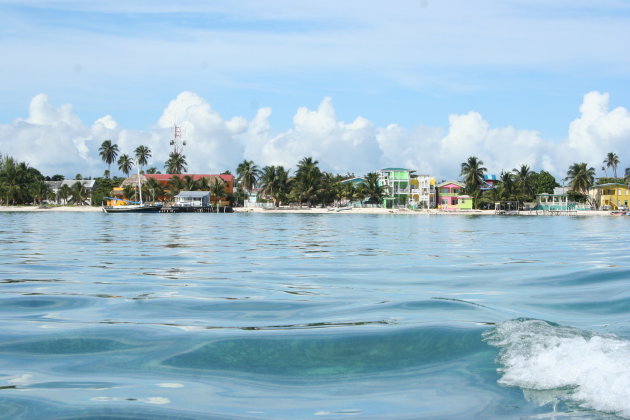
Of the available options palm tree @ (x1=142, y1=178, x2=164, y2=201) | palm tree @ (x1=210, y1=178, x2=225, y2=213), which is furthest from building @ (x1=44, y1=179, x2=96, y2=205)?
palm tree @ (x1=210, y1=178, x2=225, y2=213)

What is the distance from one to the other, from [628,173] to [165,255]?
11892cm

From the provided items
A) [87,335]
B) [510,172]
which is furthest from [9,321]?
[510,172]

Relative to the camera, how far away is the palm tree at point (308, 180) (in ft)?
334

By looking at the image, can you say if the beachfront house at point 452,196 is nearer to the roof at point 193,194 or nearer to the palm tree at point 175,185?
the roof at point 193,194

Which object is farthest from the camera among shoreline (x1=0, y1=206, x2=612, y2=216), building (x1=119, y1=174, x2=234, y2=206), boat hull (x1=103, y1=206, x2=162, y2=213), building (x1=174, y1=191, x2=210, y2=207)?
building (x1=119, y1=174, x2=234, y2=206)

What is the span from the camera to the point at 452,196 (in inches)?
4333

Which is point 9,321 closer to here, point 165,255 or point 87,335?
point 87,335

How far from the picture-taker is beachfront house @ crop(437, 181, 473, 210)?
108 m

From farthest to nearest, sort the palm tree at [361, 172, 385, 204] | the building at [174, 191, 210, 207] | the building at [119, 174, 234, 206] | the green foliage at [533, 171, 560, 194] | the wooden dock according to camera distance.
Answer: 1. the green foliage at [533, 171, 560, 194]
2. the building at [119, 174, 234, 206]
3. the palm tree at [361, 172, 385, 204]
4. the building at [174, 191, 210, 207]
5. the wooden dock

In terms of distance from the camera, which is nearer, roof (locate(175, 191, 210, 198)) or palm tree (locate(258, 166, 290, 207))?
roof (locate(175, 191, 210, 198))

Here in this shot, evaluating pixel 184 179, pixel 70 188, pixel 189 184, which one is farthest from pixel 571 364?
pixel 70 188

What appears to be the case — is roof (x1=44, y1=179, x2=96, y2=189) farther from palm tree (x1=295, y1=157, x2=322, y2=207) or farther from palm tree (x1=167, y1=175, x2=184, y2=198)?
palm tree (x1=295, y1=157, x2=322, y2=207)

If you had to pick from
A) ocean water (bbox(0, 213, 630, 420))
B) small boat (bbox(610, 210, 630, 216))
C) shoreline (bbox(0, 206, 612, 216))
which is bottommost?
small boat (bbox(610, 210, 630, 216))

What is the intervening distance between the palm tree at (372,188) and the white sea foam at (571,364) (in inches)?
3925
